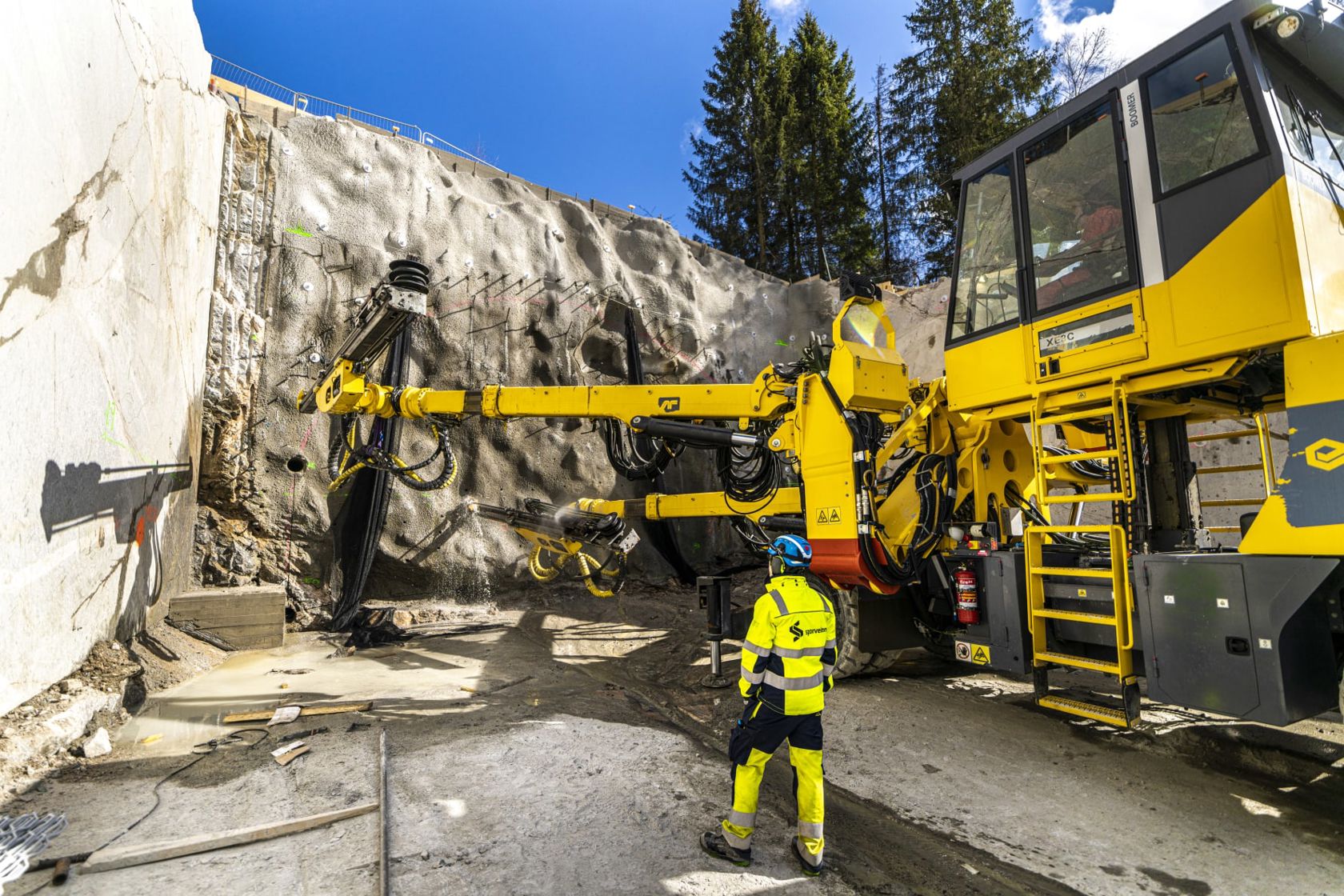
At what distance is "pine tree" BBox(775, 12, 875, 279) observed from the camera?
2300cm

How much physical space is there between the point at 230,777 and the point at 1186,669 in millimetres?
5441

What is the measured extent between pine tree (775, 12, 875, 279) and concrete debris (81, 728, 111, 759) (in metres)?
22.1

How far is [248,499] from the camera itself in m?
9.49

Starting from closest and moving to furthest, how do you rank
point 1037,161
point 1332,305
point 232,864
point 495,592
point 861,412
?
point 232,864 → point 1332,305 → point 1037,161 → point 861,412 → point 495,592

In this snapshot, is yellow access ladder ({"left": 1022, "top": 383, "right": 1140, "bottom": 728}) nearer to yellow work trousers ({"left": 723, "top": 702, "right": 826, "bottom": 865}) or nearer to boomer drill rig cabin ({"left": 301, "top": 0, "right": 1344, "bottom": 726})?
boomer drill rig cabin ({"left": 301, "top": 0, "right": 1344, "bottom": 726})

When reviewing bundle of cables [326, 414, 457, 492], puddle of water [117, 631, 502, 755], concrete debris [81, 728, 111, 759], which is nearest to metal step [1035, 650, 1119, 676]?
puddle of water [117, 631, 502, 755]

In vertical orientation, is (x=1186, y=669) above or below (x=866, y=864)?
above

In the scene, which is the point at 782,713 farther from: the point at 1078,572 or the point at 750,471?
the point at 750,471

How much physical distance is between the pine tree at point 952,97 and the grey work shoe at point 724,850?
66.4ft

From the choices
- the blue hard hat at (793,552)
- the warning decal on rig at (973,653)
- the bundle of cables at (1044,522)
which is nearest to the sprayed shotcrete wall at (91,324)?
the blue hard hat at (793,552)

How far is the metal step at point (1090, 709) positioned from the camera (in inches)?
150

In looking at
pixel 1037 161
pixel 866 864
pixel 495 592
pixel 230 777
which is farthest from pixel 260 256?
pixel 866 864

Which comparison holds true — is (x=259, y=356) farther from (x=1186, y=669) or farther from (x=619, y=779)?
(x=1186, y=669)

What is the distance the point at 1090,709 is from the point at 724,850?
248 centimetres
